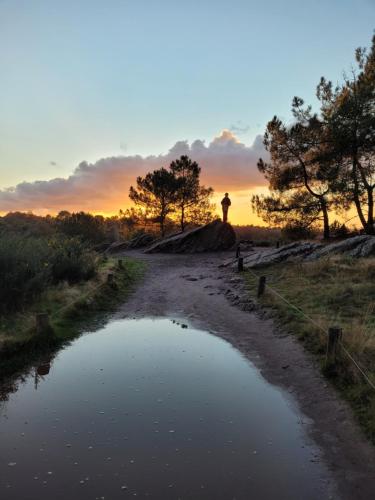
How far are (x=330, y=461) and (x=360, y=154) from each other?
23.4 meters

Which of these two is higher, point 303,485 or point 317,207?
point 317,207

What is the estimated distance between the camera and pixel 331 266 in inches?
650

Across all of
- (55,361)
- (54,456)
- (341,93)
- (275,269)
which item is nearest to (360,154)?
(341,93)

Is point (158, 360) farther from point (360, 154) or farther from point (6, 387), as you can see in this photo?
point (360, 154)

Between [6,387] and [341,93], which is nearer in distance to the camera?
[6,387]

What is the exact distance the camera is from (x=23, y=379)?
7098 millimetres

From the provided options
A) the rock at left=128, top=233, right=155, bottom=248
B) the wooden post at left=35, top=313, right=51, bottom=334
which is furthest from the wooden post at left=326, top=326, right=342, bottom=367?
the rock at left=128, top=233, right=155, bottom=248

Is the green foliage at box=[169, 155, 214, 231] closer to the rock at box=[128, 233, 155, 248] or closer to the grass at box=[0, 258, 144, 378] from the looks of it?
the rock at box=[128, 233, 155, 248]

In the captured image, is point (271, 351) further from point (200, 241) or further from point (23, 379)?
point (200, 241)

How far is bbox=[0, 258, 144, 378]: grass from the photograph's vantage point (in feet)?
26.3

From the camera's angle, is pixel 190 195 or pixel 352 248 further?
pixel 190 195

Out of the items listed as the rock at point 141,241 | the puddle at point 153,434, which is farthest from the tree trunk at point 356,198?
the puddle at point 153,434

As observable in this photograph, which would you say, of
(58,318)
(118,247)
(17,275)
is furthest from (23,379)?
(118,247)

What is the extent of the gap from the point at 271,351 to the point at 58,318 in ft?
17.5
